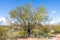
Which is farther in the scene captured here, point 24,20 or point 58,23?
point 58,23

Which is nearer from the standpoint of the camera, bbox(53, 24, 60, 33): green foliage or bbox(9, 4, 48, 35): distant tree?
bbox(9, 4, 48, 35): distant tree

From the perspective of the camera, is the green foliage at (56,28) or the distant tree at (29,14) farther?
the green foliage at (56,28)

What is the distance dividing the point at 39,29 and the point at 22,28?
296cm

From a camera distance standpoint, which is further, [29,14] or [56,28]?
[56,28]

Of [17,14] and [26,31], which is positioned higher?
[17,14]

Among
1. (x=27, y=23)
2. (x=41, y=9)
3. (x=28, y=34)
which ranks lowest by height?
(x=28, y=34)

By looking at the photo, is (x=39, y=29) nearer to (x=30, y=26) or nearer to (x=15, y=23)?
(x=30, y=26)

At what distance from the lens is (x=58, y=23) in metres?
35.0

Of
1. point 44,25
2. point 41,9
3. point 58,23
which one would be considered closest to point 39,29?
point 44,25

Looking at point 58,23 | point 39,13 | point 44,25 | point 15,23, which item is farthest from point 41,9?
point 58,23

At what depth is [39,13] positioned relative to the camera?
29.7 m

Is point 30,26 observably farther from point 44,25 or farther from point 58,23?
point 58,23

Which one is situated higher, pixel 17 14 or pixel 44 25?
pixel 17 14

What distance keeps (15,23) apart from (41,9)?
5.02 metres
